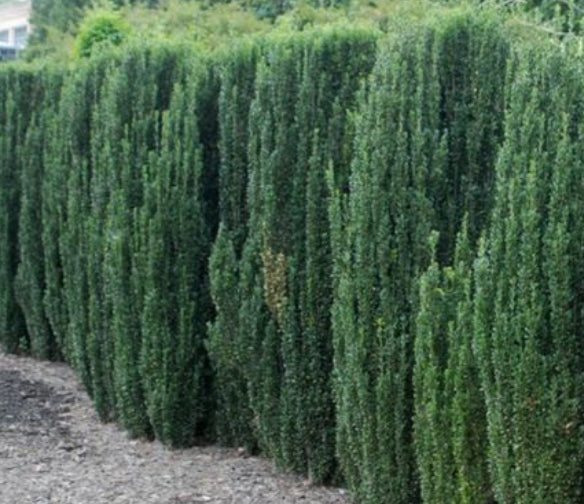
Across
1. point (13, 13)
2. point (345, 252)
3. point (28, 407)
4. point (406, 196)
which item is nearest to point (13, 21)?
point (13, 13)

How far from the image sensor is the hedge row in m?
4.44

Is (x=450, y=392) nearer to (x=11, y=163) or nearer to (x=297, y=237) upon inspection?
(x=297, y=237)

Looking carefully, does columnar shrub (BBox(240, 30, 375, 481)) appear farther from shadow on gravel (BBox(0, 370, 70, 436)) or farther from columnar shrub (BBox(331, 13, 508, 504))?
shadow on gravel (BBox(0, 370, 70, 436))

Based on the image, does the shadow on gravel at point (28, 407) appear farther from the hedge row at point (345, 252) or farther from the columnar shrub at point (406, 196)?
the columnar shrub at point (406, 196)

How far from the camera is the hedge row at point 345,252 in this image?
444 centimetres

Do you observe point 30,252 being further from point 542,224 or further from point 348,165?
point 542,224

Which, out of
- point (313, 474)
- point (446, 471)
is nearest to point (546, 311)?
point (446, 471)

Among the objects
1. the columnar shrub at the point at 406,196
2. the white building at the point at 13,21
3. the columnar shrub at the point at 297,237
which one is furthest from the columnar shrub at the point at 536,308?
the white building at the point at 13,21

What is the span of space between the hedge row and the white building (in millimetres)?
46865

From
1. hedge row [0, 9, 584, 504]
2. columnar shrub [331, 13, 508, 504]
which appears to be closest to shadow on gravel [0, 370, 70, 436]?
hedge row [0, 9, 584, 504]

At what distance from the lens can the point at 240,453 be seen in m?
7.17

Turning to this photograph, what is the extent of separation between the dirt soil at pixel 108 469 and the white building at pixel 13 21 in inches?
1835

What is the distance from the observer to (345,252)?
5.54 metres

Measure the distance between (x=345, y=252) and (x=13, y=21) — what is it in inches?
2072
